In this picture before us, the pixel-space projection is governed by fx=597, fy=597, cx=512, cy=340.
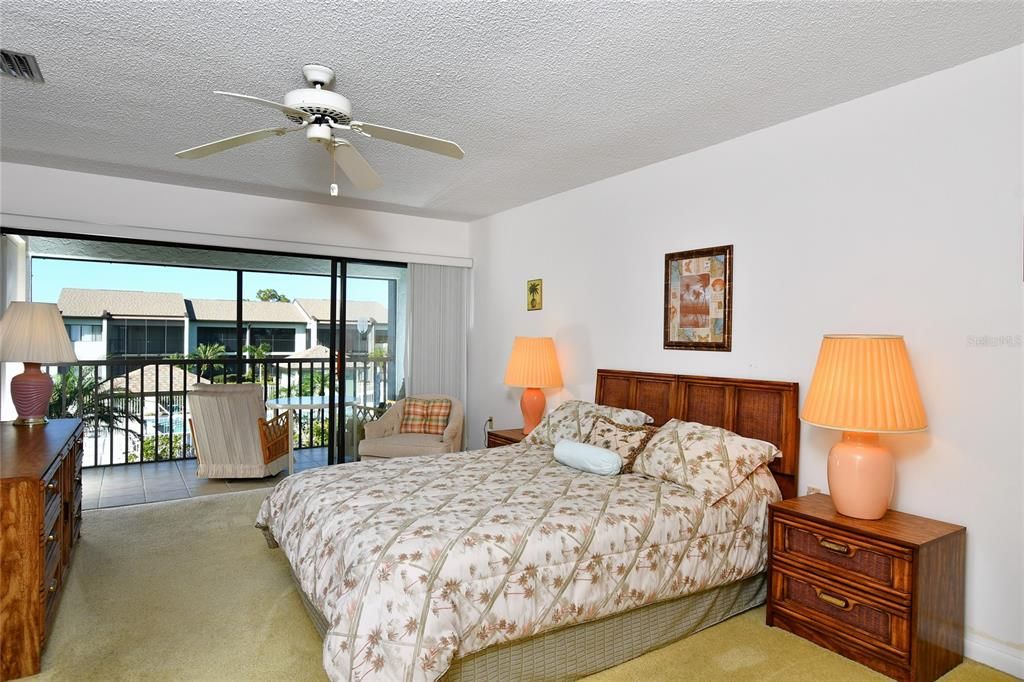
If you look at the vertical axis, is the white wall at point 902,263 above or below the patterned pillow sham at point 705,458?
above

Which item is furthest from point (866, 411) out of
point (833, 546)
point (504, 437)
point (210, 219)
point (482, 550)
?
point (210, 219)

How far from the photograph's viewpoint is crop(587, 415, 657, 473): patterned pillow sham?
326 cm

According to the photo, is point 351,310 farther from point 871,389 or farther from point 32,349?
point 871,389

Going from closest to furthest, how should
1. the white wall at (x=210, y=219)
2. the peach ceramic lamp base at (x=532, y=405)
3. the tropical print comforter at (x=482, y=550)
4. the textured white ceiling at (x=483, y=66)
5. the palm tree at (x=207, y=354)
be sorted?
1. the tropical print comforter at (x=482, y=550)
2. the textured white ceiling at (x=483, y=66)
3. the white wall at (x=210, y=219)
4. the peach ceramic lamp base at (x=532, y=405)
5. the palm tree at (x=207, y=354)

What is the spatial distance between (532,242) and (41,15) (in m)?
3.48

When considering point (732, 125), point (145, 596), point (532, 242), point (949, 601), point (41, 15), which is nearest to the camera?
point (41, 15)

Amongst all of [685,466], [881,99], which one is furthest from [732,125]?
[685,466]

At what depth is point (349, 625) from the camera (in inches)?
76.3

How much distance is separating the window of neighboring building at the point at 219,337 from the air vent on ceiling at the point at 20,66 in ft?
11.5

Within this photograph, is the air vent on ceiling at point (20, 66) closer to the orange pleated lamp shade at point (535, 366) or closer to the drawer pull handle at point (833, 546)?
the orange pleated lamp shade at point (535, 366)

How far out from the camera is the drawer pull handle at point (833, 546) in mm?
2450

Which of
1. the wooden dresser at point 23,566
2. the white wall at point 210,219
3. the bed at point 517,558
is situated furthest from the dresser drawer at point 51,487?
the white wall at point 210,219

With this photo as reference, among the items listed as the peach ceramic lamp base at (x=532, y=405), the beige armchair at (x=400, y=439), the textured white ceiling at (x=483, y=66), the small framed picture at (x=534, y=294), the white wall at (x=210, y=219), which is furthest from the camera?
the small framed picture at (x=534, y=294)

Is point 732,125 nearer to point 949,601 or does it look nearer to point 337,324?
point 949,601
